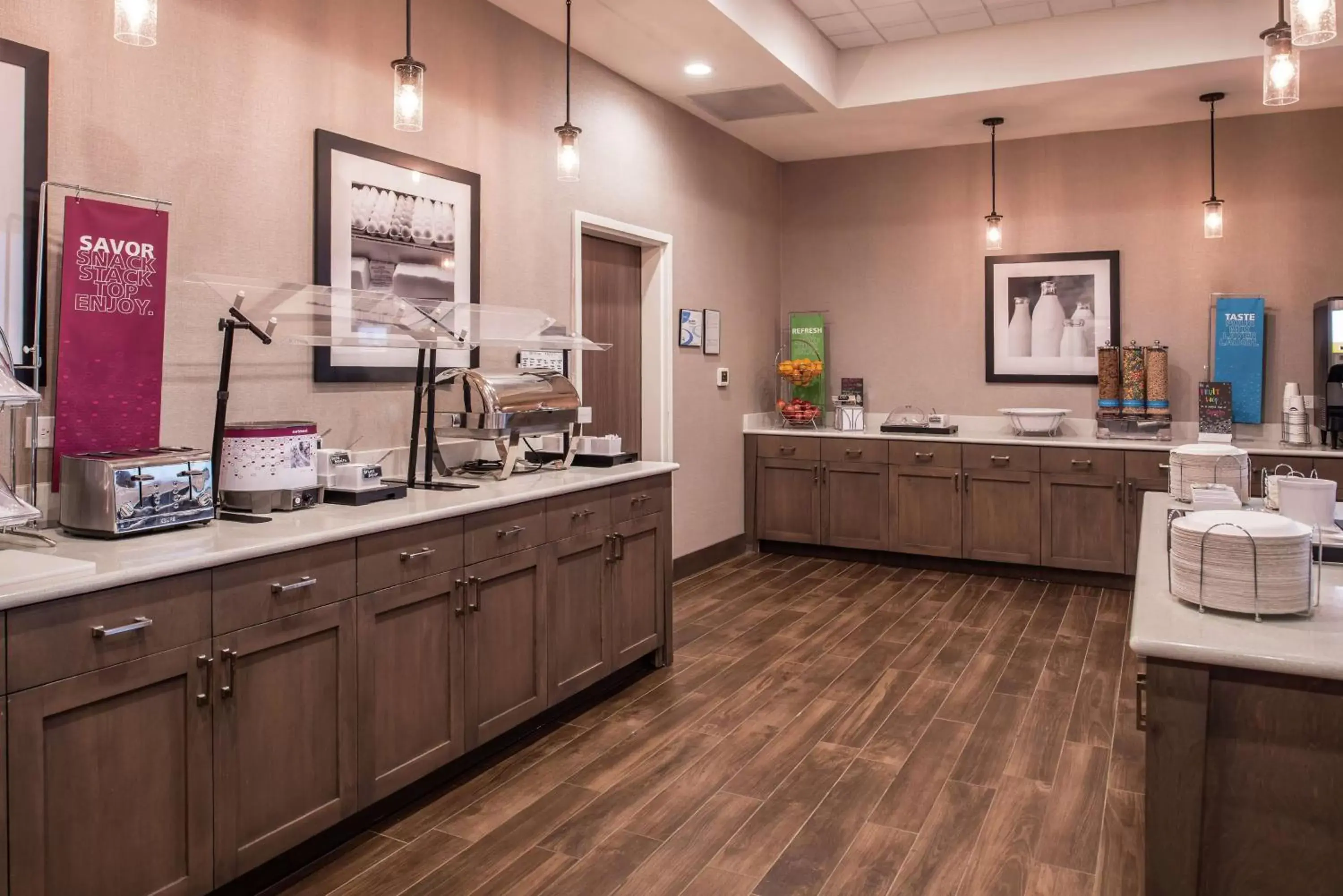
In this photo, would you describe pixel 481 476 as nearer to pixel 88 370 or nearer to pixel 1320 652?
pixel 88 370

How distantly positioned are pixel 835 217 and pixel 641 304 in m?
2.11

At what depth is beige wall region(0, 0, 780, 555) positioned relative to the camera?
8.75 ft

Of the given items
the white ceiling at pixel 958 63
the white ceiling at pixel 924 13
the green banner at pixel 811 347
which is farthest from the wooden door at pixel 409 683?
the green banner at pixel 811 347

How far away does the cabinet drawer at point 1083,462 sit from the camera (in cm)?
562

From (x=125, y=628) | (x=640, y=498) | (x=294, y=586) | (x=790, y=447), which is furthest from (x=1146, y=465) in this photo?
(x=125, y=628)

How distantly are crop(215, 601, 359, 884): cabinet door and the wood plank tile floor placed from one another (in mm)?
191

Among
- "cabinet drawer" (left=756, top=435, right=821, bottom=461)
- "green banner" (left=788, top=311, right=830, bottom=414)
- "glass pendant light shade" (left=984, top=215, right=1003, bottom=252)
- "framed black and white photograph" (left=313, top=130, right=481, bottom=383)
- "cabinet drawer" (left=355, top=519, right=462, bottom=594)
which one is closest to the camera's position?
"cabinet drawer" (left=355, top=519, right=462, bottom=594)

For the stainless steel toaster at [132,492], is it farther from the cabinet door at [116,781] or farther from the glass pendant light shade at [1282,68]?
the glass pendant light shade at [1282,68]

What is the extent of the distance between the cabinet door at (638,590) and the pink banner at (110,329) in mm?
1718

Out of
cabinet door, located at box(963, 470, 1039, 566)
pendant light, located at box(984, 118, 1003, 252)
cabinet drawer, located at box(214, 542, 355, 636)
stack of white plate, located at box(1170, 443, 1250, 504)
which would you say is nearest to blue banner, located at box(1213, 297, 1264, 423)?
cabinet door, located at box(963, 470, 1039, 566)

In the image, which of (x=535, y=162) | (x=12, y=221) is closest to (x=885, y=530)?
(x=535, y=162)

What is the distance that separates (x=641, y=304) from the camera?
5.60 meters

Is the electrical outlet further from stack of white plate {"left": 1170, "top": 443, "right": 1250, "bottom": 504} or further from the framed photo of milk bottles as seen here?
the framed photo of milk bottles

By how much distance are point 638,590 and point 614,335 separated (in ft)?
6.35
